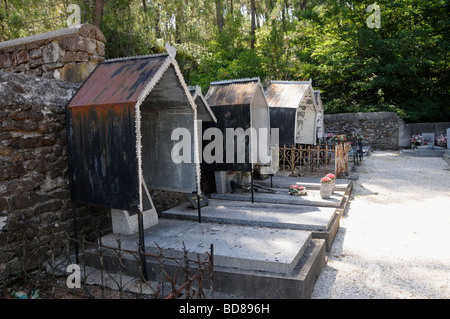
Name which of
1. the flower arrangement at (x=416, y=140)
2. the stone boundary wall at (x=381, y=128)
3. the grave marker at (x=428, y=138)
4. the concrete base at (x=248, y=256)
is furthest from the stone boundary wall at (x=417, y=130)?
Answer: the concrete base at (x=248, y=256)

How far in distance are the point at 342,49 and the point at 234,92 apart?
728 inches

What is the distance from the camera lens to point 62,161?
4734 millimetres

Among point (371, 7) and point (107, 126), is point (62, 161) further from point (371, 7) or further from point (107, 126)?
point (371, 7)

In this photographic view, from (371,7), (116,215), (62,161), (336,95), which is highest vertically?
(371,7)

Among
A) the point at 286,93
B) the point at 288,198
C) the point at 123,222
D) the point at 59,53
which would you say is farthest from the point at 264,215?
the point at 286,93

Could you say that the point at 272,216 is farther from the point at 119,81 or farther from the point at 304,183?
the point at 119,81

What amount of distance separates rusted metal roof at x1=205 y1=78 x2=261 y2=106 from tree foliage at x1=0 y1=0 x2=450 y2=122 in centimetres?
659

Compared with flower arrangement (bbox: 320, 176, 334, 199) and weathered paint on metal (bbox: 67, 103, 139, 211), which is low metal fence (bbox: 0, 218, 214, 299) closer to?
weathered paint on metal (bbox: 67, 103, 139, 211)

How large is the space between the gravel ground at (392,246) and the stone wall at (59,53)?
5.48m

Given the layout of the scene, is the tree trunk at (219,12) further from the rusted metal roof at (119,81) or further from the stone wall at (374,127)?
the rusted metal roof at (119,81)

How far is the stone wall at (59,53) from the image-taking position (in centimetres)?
600

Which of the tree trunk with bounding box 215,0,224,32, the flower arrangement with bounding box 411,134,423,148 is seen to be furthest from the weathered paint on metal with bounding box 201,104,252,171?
the tree trunk with bounding box 215,0,224,32

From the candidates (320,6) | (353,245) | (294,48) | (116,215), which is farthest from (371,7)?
(116,215)
